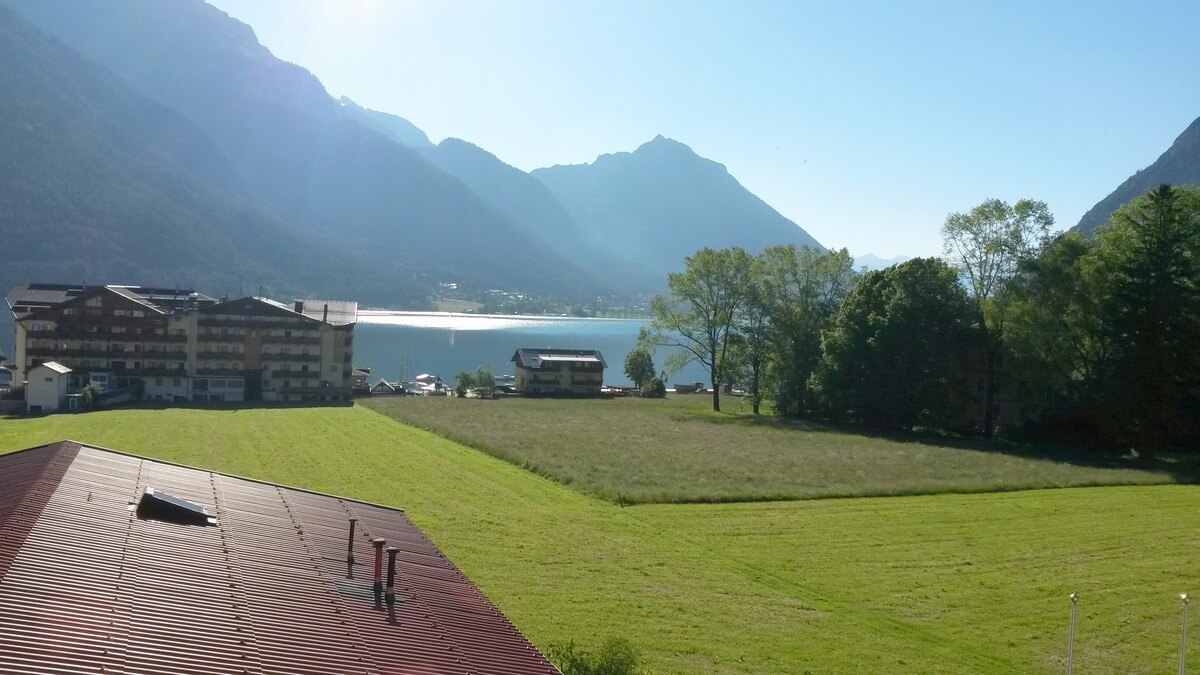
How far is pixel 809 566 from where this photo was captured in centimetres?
2486

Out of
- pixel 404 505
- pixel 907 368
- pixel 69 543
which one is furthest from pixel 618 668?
pixel 907 368

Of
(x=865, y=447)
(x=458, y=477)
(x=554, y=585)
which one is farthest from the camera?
(x=865, y=447)

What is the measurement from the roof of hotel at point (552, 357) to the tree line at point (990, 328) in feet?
65.0

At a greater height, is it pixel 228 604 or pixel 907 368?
pixel 907 368

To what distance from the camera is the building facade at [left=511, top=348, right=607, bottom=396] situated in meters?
102

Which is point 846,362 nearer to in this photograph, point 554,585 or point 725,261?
point 725,261

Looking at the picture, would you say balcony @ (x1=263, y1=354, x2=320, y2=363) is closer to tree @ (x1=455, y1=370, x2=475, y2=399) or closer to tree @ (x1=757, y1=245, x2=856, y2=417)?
tree @ (x1=455, y1=370, x2=475, y2=399)

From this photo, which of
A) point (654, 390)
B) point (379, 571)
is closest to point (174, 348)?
point (654, 390)

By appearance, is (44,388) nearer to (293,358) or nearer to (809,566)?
(293,358)

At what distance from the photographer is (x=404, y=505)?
101 ft

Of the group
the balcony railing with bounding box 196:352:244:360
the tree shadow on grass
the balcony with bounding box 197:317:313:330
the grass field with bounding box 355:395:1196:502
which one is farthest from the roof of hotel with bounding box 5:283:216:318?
the grass field with bounding box 355:395:1196:502

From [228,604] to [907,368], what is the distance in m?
62.6

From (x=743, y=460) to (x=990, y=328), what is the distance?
26211 millimetres

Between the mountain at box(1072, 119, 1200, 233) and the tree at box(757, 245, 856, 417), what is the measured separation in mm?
106352
